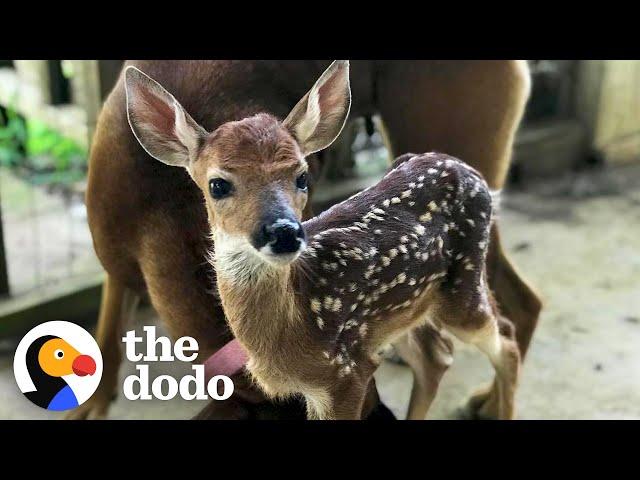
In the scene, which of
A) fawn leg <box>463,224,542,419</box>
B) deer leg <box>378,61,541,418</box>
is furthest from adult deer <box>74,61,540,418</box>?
fawn leg <box>463,224,542,419</box>

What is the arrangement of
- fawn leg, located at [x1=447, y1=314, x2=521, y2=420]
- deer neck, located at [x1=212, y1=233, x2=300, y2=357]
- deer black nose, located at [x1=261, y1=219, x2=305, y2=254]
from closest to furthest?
deer black nose, located at [x1=261, y1=219, x2=305, y2=254], deer neck, located at [x1=212, y1=233, x2=300, y2=357], fawn leg, located at [x1=447, y1=314, x2=521, y2=420]

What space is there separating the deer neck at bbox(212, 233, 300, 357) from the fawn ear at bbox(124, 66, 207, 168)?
126mm

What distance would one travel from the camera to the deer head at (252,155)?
1.03 meters

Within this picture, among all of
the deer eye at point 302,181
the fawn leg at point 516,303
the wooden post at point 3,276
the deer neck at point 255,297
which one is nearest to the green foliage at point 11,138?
the wooden post at point 3,276

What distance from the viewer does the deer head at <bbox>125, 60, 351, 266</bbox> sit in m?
1.03

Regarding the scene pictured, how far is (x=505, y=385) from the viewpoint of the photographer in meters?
1.71

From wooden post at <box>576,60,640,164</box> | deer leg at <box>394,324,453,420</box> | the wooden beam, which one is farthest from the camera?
wooden post at <box>576,60,640,164</box>

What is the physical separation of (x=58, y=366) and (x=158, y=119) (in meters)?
0.42

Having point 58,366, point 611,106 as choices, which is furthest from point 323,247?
point 611,106

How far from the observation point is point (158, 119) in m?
1.10

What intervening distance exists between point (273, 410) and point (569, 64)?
9.33ft

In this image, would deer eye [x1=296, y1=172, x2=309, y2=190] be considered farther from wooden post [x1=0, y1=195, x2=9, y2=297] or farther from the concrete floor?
wooden post [x1=0, y1=195, x2=9, y2=297]

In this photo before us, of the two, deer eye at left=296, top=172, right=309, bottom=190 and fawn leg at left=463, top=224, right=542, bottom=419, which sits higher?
deer eye at left=296, top=172, right=309, bottom=190
